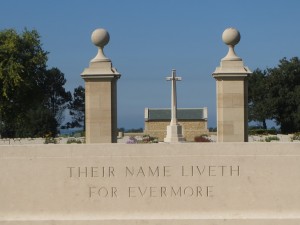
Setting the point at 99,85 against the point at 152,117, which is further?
the point at 152,117

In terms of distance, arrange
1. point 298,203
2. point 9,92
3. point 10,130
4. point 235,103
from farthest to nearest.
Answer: point 10,130
point 9,92
point 235,103
point 298,203

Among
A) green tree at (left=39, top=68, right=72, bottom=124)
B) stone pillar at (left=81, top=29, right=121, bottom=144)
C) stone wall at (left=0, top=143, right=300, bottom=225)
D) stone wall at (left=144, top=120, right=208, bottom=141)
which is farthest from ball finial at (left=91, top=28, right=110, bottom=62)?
green tree at (left=39, top=68, right=72, bottom=124)

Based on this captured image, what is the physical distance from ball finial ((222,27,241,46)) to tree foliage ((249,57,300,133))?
47.4 metres

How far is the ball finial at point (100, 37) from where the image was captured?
13.8 metres

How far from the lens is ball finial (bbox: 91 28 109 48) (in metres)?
13.8

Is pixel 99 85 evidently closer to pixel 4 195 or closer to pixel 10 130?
pixel 4 195

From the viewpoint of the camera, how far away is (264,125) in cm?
6562

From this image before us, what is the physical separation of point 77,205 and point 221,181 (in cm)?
300

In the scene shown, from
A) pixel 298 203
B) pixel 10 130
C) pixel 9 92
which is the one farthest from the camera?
pixel 10 130

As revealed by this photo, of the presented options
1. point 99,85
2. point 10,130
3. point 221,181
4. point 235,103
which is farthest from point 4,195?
point 10,130

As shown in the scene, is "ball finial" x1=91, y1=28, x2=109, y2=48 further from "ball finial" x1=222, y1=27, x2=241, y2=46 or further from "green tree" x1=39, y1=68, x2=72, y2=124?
"green tree" x1=39, y1=68, x2=72, y2=124

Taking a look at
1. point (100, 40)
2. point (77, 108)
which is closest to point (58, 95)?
point (77, 108)

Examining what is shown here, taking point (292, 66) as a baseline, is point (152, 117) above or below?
below

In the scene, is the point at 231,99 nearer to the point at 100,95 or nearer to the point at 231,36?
the point at 231,36
